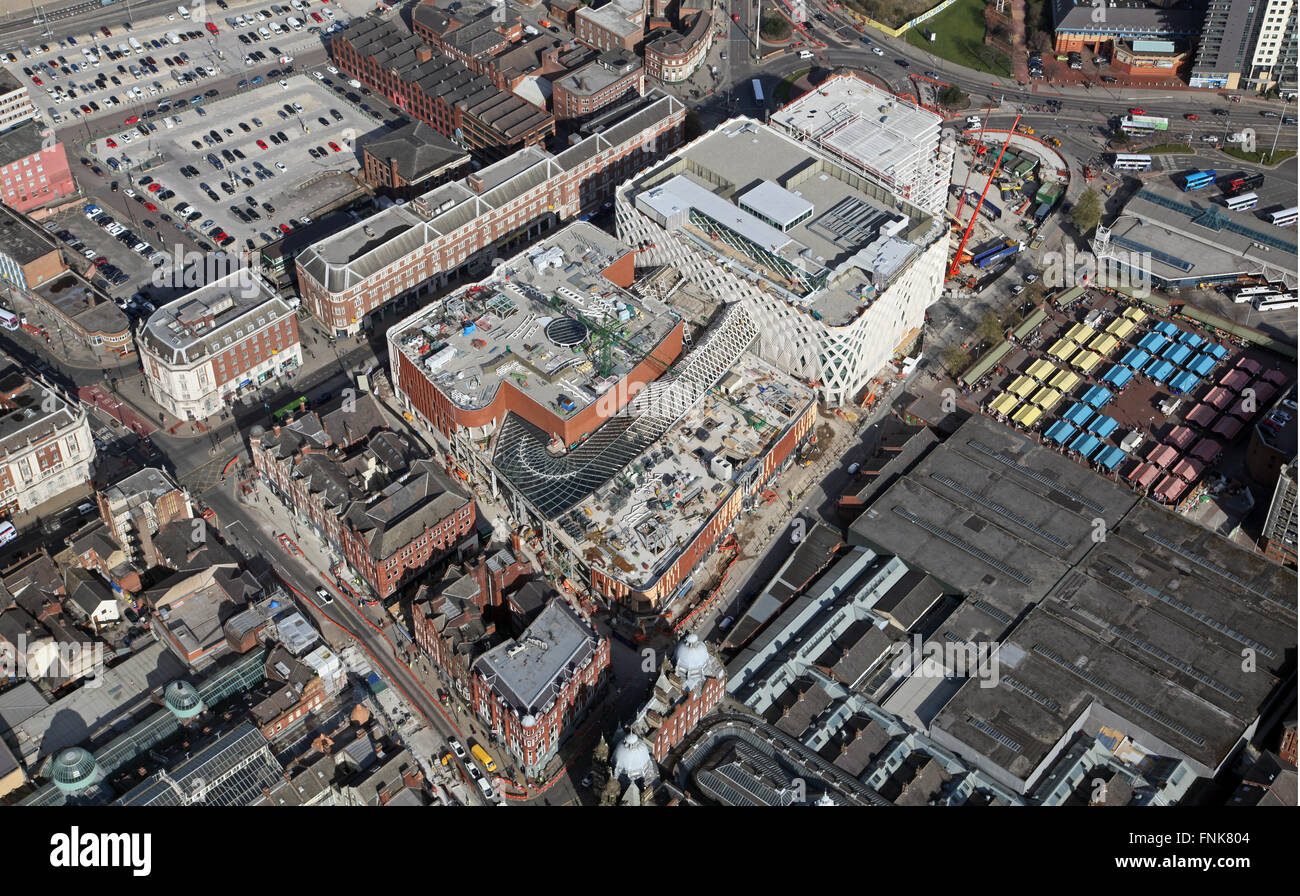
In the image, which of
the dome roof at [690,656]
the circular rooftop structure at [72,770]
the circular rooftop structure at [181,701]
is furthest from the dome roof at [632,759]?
the circular rooftop structure at [72,770]

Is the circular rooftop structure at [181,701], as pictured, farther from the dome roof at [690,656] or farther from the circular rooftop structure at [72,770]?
the dome roof at [690,656]

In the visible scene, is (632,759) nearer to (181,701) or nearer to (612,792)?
(612,792)

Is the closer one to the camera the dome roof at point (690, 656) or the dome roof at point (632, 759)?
the dome roof at point (632, 759)

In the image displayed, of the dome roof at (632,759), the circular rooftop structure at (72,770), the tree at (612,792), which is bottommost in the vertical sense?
the tree at (612,792)

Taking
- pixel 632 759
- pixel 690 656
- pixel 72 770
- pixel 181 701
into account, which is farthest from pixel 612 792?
pixel 72 770

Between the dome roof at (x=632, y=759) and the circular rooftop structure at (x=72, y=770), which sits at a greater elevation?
the circular rooftop structure at (x=72, y=770)

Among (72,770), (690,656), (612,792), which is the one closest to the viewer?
(72,770)
